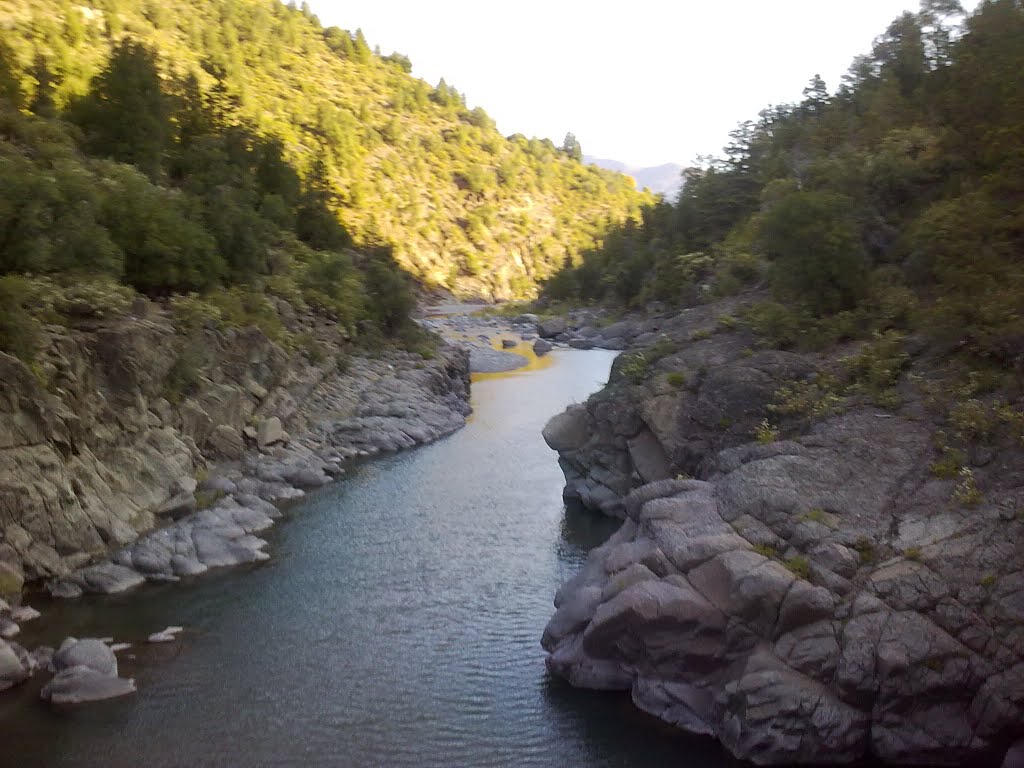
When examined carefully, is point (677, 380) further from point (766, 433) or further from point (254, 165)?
point (254, 165)

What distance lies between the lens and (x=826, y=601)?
14.2 meters

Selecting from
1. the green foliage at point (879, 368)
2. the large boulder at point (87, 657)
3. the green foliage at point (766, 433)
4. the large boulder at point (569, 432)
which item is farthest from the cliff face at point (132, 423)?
the green foliage at point (879, 368)

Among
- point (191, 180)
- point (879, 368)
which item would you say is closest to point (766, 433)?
point (879, 368)

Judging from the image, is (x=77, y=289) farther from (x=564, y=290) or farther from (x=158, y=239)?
(x=564, y=290)

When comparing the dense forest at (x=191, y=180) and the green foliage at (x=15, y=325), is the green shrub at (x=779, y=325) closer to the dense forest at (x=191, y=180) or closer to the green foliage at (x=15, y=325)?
the dense forest at (x=191, y=180)

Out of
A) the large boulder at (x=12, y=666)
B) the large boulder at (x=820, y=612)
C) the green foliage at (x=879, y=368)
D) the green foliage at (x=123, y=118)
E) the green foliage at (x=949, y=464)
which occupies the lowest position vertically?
the large boulder at (x=12, y=666)

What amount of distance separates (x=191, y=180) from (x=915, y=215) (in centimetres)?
2697

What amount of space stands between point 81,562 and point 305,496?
27.4 ft

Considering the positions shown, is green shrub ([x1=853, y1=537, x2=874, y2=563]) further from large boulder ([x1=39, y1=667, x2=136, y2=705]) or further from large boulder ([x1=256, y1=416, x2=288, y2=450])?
large boulder ([x1=256, y1=416, x2=288, y2=450])

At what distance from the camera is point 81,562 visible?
1944 cm

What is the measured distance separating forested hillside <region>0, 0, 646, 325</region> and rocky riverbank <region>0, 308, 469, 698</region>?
3192 millimetres

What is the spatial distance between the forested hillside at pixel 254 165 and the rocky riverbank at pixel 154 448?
319 cm

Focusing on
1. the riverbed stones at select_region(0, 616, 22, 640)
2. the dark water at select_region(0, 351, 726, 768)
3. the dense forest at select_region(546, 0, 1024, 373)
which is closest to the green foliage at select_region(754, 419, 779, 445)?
the dense forest at select_region(546, 0, 1024, 373)

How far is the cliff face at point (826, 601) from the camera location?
1309cm
